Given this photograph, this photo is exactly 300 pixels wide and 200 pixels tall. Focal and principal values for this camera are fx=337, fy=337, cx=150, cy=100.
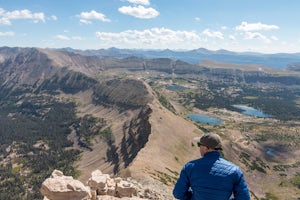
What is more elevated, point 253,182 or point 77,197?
point 77,197

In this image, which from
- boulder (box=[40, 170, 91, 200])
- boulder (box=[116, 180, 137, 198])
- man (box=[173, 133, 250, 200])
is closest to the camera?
man (box=[173, 133, 250, 200])

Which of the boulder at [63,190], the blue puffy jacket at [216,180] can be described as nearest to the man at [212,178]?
the blue puffy jacket at [216,180]

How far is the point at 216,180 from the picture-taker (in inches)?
544

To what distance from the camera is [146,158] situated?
120500 millimetres

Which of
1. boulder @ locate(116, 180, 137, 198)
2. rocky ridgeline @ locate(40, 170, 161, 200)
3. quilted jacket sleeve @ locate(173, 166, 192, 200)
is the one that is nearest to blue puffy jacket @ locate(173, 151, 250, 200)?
quilted jacket sleeve @ locate(173, 166, 192, 200)

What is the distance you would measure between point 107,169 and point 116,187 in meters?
157

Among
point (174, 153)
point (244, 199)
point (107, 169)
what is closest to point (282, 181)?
point (174, 153)

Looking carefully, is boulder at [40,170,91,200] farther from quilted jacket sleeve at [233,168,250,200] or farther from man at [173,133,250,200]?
quilted jacket sleeve at [233,168,250,200]

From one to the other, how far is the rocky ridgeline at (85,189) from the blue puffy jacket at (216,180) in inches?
645

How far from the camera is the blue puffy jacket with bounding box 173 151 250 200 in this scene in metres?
13.8

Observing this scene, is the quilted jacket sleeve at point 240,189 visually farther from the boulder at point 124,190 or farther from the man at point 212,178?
the boulder at point 124,190

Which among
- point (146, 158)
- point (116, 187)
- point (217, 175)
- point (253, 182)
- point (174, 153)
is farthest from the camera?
point (253, 182)

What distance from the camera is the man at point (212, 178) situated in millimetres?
13781

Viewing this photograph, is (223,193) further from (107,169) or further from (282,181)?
(282,181)
